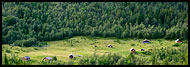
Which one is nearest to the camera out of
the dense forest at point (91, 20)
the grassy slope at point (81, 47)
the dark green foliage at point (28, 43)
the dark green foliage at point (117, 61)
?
the dark green foliage at point (117, 61)

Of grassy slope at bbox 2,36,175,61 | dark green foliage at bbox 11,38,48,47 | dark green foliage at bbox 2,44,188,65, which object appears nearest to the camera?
dark green foliage at bbox 2,44,188,65

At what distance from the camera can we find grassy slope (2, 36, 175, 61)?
77363mm

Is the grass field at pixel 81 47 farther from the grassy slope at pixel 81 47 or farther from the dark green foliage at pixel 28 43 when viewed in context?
the dark green foliage at pixel 28 43

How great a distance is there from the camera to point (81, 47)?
87.8 metres

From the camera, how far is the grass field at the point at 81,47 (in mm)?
77375

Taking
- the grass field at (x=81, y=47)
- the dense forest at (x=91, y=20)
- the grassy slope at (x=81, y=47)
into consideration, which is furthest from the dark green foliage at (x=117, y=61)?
the dense forest at (x=91, y=20)

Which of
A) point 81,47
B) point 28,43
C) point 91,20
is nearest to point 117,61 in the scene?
point 81,47

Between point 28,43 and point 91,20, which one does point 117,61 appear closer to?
point 28,43

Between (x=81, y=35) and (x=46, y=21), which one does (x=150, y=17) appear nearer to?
(x=81, y=35)

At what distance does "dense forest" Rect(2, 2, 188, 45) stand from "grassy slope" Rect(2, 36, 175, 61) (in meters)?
5.05

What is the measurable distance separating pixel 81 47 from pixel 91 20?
97.6 feet

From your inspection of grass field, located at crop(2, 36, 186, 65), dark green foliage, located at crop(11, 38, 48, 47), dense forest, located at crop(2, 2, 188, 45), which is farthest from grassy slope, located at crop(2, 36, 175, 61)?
dense forest, located at crop(2, 2, 188, 45)

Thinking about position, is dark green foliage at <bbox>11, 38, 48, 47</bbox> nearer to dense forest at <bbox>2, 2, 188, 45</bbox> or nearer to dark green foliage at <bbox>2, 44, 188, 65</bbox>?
dense forest at <bbox>2, 2, 188, 45</bbox>

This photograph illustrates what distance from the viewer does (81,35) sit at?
106 metres
